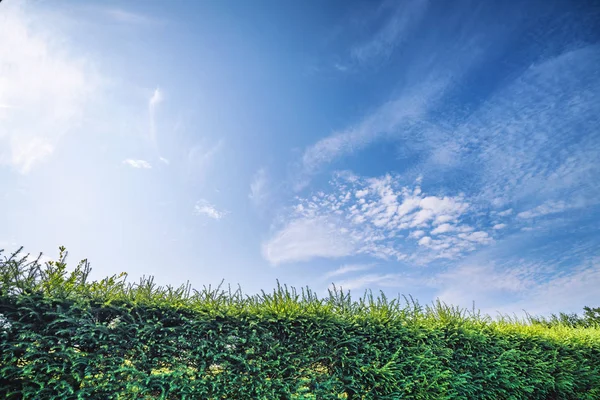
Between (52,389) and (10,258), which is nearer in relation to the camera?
(52,389)

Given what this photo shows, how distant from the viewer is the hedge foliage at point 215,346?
3.84 metres

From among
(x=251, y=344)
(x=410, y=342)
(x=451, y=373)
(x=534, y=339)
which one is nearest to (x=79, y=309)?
(x=251, y=344)

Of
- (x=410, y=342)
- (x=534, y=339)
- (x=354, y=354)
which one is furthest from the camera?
(x=534, y=339)

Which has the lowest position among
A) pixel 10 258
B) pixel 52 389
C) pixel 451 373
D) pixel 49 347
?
pixel 451 373

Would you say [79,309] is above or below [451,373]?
above

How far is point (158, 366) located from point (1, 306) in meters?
1.91

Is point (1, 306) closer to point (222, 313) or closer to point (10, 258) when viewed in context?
point (10, 258)

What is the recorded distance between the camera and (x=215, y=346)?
4.35 meters

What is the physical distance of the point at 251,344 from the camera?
4512 mm

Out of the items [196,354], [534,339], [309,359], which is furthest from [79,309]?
[534,339]

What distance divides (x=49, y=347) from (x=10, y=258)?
4.08 feet

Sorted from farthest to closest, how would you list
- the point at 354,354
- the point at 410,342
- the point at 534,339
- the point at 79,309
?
1. the point at 534,339
2. the point at 410,342
3. the point at 354,354
4. the point at 79,309

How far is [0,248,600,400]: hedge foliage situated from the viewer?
384 centimetres

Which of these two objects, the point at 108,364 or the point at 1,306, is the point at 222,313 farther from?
the point at 1,306
